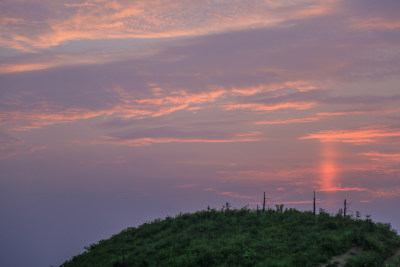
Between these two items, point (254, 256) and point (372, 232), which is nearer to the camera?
point (254, 256)

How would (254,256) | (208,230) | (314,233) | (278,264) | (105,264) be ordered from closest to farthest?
(278,264)
(254,256)
(314,233)
(105,264)
(208,230)

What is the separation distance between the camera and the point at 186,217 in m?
45.7

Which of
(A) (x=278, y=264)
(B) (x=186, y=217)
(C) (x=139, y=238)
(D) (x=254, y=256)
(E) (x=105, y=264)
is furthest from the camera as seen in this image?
(B) (x=186, y=217)

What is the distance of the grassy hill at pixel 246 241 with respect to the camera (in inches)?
1096

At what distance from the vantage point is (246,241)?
31734 millimetres

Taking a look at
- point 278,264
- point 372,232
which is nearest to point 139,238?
point 278,264

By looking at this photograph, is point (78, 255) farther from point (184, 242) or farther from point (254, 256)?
point (254, 256)

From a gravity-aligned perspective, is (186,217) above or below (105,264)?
above

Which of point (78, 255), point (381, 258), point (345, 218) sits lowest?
point (78, 255)

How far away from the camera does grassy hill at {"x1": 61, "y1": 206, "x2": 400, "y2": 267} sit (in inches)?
1096

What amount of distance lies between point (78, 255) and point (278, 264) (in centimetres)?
2556

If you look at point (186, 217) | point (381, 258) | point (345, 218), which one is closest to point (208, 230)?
point (186, 217)

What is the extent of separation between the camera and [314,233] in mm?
31438

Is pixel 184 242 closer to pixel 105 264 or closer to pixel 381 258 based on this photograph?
pixel 105 264
